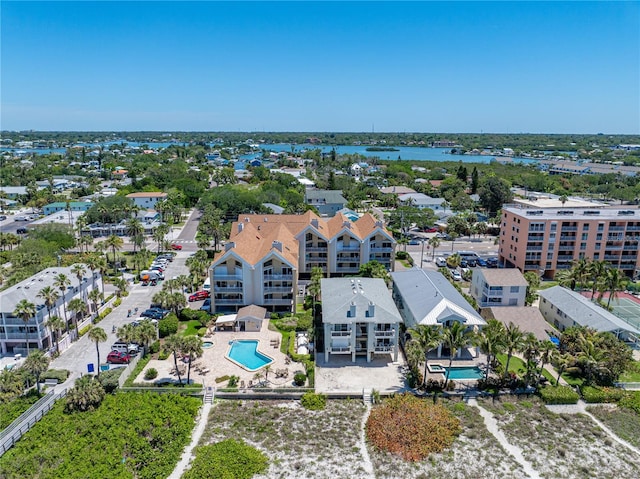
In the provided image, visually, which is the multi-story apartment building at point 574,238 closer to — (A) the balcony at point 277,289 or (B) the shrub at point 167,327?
(A) the balcony at point 277,289

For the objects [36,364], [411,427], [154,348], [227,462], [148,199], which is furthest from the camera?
[148,199]

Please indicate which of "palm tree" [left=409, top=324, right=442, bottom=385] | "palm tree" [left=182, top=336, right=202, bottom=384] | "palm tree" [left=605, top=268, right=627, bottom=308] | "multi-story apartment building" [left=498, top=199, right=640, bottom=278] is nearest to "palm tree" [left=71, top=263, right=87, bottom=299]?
"palm tree" [left=182, top=336, right=202, bottom=384]

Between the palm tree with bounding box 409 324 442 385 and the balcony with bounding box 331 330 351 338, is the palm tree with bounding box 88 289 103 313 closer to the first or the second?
the balcony with bounding box 331 330 351 338

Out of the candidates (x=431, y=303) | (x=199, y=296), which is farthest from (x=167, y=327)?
(x=431, y=303)

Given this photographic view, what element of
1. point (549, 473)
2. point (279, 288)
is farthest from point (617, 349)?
point (279, 288)

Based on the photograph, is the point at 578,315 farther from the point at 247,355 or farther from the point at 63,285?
the point at 63,285
